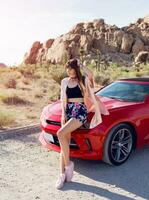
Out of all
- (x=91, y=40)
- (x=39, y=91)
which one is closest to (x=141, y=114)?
(x=39, y=91)

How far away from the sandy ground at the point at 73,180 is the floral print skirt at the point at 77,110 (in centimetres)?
96

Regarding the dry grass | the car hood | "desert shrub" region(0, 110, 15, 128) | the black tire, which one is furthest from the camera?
the dry grass

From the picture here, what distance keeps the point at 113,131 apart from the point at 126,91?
1437 millimetres

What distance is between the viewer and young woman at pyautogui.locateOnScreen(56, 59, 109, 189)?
19.0ft

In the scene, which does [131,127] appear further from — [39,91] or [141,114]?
[39,91]

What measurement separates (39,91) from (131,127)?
9.71m

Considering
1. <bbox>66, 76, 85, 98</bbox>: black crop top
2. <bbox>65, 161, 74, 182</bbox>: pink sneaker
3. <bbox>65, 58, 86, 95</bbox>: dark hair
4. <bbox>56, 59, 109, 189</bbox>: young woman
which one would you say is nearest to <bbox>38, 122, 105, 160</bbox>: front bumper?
<bbox>56, 59, 109, 189</bbox>: young woman

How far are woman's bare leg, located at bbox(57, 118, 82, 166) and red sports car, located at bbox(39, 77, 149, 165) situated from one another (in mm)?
360

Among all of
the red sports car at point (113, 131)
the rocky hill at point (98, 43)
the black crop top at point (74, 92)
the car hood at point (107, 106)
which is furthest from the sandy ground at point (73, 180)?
the rocky hill at point (98, 43)

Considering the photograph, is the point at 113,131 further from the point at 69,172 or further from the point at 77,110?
the point at 69,172

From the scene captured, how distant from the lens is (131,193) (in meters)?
5.44

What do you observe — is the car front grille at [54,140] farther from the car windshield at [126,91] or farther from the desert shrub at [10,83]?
the desert shrub at [10,83]

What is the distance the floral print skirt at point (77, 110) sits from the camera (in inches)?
231

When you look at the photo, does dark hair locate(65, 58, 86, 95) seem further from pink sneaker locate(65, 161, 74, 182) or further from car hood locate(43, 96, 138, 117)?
pink sneaker locate(65, 161, 74, 182)
